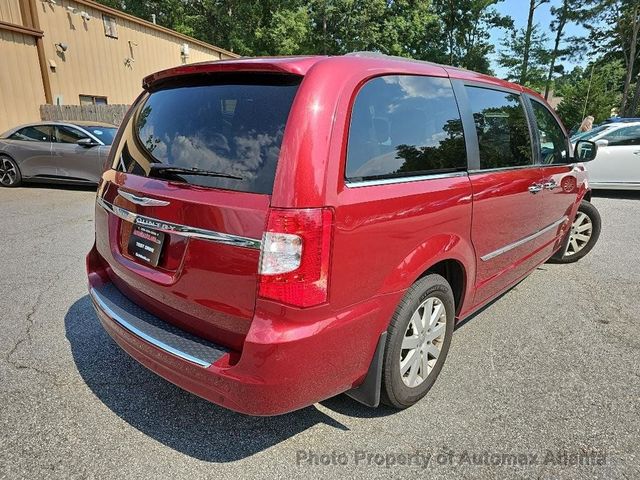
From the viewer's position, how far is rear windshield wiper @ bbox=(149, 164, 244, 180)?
187 cm

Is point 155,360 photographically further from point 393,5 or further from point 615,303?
point 393,5

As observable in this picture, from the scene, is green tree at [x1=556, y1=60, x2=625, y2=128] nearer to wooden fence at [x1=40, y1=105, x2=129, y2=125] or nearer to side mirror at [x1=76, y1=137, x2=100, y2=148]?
wooden fence at [x1=40, y1=105, x2=129, y2=125]

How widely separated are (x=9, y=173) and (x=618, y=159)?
13030 mm

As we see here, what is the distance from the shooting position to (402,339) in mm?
2209

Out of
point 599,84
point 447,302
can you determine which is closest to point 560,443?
point 447,302

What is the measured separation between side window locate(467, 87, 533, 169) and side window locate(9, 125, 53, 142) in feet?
30.8

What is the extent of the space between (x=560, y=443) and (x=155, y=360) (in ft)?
6.80

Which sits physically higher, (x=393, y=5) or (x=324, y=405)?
A: (x=393, y=5)

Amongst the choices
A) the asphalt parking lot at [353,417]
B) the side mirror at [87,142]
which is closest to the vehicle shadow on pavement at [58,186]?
the side mirror at [87,142]

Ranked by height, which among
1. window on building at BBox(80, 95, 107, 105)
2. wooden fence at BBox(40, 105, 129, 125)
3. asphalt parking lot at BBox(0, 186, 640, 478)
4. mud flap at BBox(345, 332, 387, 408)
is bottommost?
asphalt parking lot at BBox(0, 186, 640, 478)

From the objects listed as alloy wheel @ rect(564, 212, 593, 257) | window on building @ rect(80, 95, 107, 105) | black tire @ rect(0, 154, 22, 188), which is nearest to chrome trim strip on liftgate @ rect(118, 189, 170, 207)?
alloy wheel @ rect(564, 212, 593, 257)

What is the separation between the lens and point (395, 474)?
2016mm

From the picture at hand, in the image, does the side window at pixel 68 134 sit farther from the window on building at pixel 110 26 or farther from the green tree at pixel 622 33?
Result: the green tree at pixel 622 33

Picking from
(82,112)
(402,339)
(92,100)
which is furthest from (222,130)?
(92,100)
